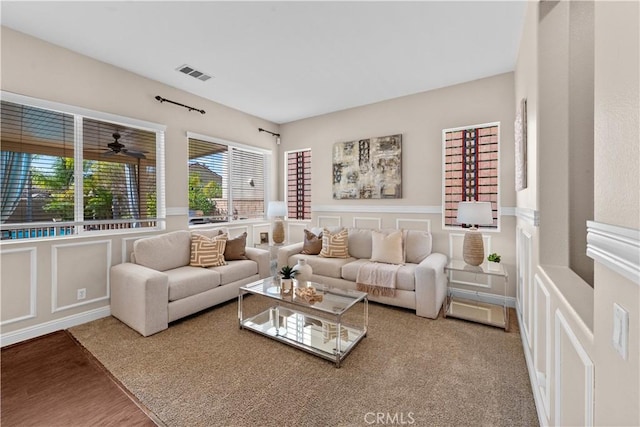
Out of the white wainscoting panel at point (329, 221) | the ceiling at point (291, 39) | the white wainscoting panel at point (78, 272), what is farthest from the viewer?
the white wainscoting panel at point (329, 221)

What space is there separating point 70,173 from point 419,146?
13.8 feet

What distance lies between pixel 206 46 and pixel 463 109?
3139mm

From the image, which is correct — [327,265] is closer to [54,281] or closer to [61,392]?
[61,392]

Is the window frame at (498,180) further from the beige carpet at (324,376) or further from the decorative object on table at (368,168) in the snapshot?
the beige carpet at (324,376)

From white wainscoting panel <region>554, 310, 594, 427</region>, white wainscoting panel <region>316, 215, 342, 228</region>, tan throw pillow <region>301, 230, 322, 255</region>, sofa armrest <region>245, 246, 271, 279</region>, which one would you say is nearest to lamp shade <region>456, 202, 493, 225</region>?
white wainscoting panel <region>554, 310, 594, 427</region>

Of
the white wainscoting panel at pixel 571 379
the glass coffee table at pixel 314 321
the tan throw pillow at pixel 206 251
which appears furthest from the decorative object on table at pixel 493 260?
the tan throw pillow at pixel 206 251

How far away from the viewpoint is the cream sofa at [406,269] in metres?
2.93

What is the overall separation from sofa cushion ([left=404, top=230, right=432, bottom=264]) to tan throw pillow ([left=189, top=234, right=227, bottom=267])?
2414mm

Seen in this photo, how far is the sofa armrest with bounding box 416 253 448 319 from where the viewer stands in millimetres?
2902

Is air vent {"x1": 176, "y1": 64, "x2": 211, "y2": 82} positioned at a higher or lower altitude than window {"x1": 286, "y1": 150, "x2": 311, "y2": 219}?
higher

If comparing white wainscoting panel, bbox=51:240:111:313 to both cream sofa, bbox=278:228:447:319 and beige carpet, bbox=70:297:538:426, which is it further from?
cream sofa, bbox=278:228:447:319

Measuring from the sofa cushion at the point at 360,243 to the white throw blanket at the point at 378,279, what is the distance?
0.56 meters

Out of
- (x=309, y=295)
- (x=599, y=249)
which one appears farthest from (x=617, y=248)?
(x=309, y=295)

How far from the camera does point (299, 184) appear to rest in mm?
5250
